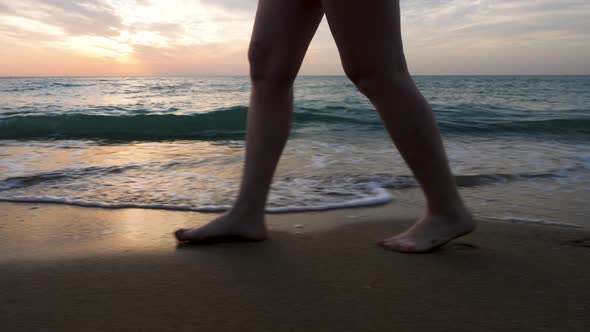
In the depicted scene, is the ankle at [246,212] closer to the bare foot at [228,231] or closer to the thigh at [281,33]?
the bare foot at [228,231]

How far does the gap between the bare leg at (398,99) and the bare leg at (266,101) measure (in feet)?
Answer: 0.64

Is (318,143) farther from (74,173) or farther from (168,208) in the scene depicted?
(168,208)

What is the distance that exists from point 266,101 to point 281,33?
223 mm

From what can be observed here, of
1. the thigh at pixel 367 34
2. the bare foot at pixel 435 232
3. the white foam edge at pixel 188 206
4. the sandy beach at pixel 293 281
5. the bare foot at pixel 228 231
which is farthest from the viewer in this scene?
the white foam edge at pixel 188 206

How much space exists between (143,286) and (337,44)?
2.80 ft

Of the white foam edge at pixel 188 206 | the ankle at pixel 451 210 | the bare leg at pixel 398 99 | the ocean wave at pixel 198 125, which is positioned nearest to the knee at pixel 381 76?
the bare leg at pixel 398 99

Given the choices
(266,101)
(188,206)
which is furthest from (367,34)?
(188,206)

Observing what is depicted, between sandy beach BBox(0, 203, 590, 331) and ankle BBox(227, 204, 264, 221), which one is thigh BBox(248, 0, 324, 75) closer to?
ankle BBox(227, 204, 264, 221)

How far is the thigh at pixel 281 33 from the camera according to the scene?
153 cm

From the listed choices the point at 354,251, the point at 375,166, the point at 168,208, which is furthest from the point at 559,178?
the point at 168,208

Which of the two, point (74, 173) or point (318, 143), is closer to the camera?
point (74, 173)

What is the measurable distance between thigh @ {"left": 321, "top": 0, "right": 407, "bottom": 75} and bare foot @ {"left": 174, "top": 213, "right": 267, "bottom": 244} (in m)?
0.61

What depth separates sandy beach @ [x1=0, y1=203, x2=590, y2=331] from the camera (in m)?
1.03

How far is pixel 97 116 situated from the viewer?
7.72 m
